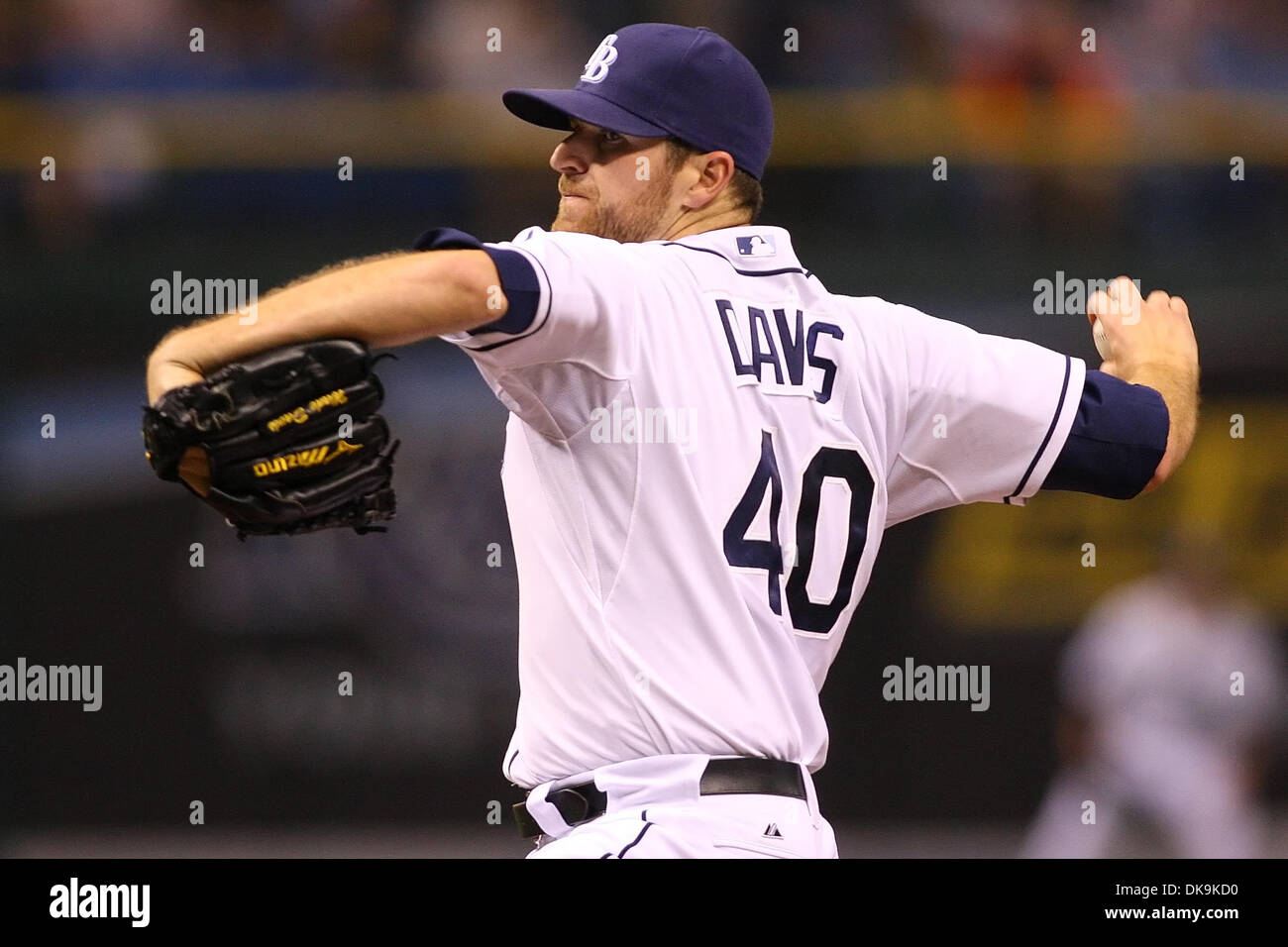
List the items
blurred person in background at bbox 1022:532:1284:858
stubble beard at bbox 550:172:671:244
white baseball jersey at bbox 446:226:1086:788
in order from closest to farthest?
1. white baseball jersey at bbox 446:226:1086:788
2. stubble beard at bbox 550:172:671:244
3. blurred person in background at bbox 1022:532:1284:858

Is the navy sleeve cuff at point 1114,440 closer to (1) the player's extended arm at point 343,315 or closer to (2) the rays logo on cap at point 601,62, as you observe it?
(2) the rays logo on cap at point 601,62

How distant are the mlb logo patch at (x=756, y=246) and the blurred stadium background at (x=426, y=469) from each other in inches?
147

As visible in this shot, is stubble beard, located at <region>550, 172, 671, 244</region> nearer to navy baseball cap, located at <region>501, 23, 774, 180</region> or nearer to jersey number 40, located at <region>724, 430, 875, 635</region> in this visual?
navy baseball cap, located at <region>501, 23, 774, 180</region>

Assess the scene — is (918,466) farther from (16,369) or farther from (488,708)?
(16,369)

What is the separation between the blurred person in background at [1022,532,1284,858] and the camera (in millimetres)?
7047

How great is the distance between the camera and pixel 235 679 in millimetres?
6711

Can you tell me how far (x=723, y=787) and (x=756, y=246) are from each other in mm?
876

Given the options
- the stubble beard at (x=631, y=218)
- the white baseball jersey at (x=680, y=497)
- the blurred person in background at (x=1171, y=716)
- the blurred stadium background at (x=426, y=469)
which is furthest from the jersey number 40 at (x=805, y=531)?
the blurred person in background at (x=1171, y=716)

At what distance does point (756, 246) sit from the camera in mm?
2973

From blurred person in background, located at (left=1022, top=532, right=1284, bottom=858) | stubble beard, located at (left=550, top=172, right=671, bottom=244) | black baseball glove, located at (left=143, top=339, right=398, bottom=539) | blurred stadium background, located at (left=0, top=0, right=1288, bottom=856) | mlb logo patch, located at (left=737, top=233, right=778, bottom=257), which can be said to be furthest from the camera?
blurred person in background, located at (left=1022, top=532, right=1284, bottom=858)

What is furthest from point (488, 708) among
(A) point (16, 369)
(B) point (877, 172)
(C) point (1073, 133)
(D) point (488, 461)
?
(C) point (1073, 133)

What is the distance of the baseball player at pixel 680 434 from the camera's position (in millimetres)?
2498

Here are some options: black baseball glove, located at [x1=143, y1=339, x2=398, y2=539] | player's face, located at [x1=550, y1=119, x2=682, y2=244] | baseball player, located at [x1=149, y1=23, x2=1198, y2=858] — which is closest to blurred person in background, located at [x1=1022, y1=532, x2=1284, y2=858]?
baseball player, located at [x1=149, y1=23, x2=1198, y2=858]

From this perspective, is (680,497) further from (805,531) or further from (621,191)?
(621,191)
